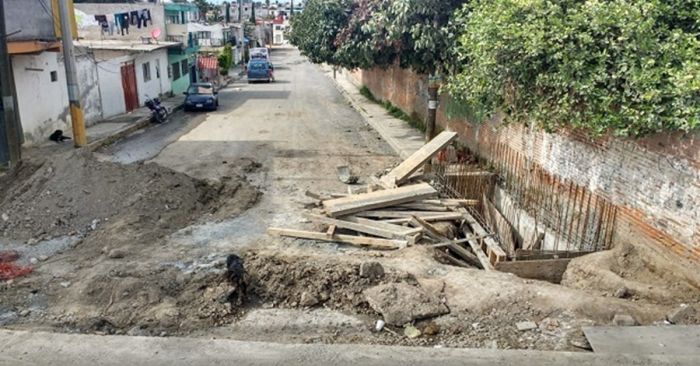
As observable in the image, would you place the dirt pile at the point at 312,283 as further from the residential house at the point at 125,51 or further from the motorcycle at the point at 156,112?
the residential house at the point at 125,51

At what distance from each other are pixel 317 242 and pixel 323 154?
7.91 m

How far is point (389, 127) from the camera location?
75.4 ft

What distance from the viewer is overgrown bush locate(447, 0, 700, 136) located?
732cm

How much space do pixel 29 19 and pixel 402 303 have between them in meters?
15.3

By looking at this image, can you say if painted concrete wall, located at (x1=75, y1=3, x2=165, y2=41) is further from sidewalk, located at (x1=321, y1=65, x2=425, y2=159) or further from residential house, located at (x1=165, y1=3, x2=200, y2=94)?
sidewalk, located at (x1=321, y1=65, x2=425, y2=159)

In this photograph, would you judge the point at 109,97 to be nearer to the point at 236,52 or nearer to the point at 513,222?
the point at 513,222

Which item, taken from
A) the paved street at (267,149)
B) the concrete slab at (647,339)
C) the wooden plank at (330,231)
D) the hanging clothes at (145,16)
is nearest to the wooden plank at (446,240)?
the wooden plank at (330,231)

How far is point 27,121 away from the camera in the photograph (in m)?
17.8

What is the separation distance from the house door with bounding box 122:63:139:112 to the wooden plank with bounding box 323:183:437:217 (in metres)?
19.1

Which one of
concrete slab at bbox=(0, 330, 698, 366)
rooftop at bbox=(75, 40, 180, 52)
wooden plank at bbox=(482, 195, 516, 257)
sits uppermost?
rooftop at bbox=(75, 40, 180, 52)

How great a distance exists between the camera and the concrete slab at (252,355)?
19.8 ft

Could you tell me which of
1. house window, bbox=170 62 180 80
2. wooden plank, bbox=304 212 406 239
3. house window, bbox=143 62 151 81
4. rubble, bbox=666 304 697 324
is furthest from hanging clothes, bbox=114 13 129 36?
rubble, bbox=666 304 697 324

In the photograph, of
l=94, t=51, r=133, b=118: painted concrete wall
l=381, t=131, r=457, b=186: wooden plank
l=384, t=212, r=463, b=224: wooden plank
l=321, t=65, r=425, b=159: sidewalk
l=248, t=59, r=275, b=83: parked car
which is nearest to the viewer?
l=384, t=212, r=463, b=224: wooden plank

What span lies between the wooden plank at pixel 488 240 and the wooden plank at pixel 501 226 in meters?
0.89
